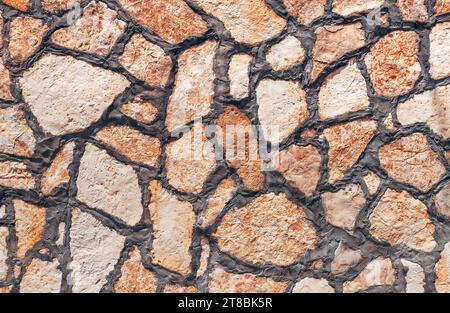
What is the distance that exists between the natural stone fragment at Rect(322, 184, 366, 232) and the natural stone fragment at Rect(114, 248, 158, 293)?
19.4 inches

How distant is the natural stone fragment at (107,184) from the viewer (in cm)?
187

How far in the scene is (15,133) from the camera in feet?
6.08

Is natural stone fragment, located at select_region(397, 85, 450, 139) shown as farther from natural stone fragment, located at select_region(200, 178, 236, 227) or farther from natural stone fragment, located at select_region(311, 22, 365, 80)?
natural stone fragment, located at select_region(200, 178, 236, 227)

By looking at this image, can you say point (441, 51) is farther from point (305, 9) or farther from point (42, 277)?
point (42, 277)

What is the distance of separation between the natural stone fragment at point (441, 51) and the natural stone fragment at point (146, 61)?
689mm

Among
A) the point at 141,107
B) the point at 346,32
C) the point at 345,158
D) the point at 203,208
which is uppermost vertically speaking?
the point at 346,32

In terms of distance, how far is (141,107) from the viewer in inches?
73.5

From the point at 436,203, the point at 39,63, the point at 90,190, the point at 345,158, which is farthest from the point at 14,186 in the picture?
the point at 436,203

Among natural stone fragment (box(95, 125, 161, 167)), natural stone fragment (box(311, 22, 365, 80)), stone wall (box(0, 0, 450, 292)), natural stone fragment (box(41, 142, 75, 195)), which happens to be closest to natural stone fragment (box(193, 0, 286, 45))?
stone wall (box(0, 0, 450, 292))

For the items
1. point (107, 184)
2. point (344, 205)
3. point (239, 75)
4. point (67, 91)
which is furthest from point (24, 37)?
point (344, 205)

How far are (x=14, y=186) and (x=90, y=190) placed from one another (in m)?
0.20

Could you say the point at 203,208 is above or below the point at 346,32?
below

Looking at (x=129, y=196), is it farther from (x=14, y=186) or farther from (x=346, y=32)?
(x=346, y=32)

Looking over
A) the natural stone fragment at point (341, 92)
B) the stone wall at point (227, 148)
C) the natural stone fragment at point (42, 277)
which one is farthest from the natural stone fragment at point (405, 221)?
the natural stone fragment at point (42, 277)
